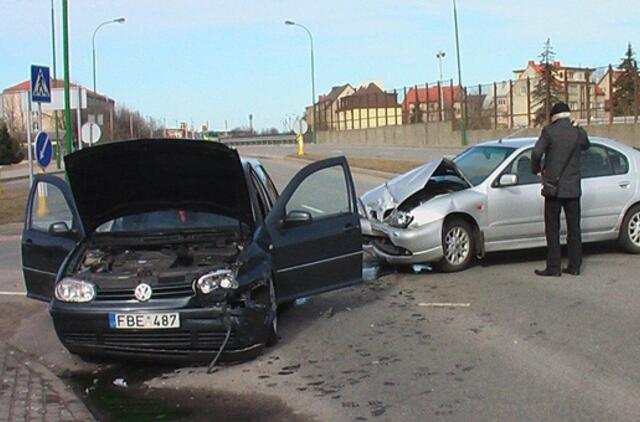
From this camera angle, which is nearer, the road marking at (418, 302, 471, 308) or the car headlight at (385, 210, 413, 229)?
the road marking at (418, 302, 471, 308)

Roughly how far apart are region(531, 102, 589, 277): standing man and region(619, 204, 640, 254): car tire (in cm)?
162

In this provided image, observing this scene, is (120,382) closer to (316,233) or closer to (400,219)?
(316,233)

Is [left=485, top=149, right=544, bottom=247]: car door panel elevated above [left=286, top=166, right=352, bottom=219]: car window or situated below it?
below

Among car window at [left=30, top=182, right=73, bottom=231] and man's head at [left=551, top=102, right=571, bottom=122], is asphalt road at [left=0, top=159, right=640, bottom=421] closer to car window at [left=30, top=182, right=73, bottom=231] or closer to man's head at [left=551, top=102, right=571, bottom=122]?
car window at [left=30, top=182, right=73, bottom=231]

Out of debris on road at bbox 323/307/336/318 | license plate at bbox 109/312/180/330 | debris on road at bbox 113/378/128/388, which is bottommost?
debris on road at bbox 113/378/128/388

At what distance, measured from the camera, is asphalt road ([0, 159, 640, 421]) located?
16.6ft

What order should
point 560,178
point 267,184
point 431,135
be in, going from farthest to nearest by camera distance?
1. point 431,135
2. point 560,178
3. point 267,184

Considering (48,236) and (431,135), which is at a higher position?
(431,135)

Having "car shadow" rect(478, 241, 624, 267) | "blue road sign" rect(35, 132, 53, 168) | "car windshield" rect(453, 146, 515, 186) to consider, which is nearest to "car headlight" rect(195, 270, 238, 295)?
"car windshield" rect(453, 146, 515, 186)

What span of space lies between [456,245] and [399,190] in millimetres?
995

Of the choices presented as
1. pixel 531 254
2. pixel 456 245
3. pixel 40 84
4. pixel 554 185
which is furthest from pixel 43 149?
pixel 554 185

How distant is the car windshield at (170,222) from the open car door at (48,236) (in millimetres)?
344

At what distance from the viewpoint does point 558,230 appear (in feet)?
29.3

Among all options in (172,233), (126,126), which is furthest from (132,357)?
(126,126)
